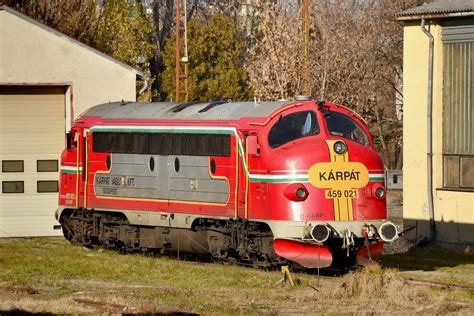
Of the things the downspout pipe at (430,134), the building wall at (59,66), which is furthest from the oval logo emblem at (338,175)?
the building wall at (59,66)

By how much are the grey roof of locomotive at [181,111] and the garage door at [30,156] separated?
2934 millimetres

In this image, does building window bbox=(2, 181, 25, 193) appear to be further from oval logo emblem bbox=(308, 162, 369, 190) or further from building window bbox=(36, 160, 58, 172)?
oval logo emblem bbox=(308, 162, 369, 190)

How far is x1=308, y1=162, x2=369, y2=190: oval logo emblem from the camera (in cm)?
2059

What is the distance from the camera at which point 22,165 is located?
93.5 feet

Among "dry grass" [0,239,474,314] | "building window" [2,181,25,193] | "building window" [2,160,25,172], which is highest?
"building window" [2,160,25,172]

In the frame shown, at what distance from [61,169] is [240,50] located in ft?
142

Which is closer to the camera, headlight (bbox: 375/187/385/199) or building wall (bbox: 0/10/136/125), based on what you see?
headlight (bbox: 375/187/385/199)

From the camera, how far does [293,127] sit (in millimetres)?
21250

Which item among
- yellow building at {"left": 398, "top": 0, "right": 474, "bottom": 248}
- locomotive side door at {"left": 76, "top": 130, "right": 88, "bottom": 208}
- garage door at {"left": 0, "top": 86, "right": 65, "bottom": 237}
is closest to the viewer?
locomotive side door at {"left": 76, "top": 130, "right": 88, "bottom": 208}

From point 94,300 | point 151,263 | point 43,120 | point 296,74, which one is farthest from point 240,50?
point 94,300

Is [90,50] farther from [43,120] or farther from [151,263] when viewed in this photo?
[151,263]

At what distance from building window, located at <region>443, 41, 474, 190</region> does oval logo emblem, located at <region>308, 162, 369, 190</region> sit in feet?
23.7

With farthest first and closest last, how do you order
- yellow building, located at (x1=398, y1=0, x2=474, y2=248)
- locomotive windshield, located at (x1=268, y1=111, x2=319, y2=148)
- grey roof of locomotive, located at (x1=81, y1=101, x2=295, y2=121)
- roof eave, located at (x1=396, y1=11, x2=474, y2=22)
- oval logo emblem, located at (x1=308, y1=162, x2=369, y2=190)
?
yellow building, located at (x1=398, y1=0, x2=474, y2=248) < roof eave, located at (x1=396, y1=11, x2=474, y2=22) < grey roof of locomotive, located at (x1=81, y1=101, x2=295, y2=121) < locomotive windshield, located at (x1=268, y1=111, x2=319, y2=148) < oval logo emblem, located at (x1=308, y1=162, x2=369, y2=190)

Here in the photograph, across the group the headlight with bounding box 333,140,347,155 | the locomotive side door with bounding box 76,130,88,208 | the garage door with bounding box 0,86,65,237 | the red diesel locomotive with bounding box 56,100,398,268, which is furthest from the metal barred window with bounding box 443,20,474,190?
the garage door with bounding box 0,86,65,237
